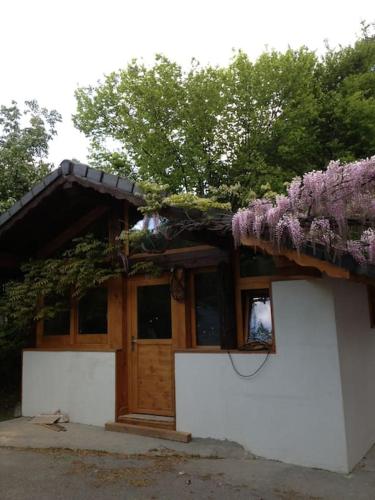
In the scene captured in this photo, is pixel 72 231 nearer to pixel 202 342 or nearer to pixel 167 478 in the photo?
pixel 202 342

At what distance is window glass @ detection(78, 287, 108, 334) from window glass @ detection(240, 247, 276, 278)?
249 centimetres

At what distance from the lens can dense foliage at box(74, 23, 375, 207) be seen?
574 inches

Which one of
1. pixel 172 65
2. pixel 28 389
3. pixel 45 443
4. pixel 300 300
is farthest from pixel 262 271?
pixel 172 65

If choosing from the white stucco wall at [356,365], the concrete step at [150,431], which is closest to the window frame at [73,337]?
the concrete step at [150,431]

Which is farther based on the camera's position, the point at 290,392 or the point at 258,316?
the point at 258,316

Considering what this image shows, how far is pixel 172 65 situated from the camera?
53.6 feet

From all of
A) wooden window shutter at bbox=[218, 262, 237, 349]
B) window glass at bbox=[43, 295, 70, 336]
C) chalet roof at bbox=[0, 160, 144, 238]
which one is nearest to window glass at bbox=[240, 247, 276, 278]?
wooden window shutter at bbox=[218, 262, 237, 349]

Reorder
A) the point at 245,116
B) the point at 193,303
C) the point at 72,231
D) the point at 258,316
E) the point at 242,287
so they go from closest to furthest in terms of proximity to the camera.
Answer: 1. the point at 258,316
2. the point at 242,287
3. the point at 193,303
4. the point at 72,231
5. the point at 245,116

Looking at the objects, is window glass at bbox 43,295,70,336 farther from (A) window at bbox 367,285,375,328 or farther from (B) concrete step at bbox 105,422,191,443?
(A) window at bbox 367,285,375,328

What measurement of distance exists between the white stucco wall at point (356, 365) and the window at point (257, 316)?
0.90m

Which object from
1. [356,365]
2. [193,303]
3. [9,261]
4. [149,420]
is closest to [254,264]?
[193,303]

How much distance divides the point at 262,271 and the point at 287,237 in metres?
1.31

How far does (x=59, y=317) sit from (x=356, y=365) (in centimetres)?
493

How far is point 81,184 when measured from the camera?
629 centimetres
